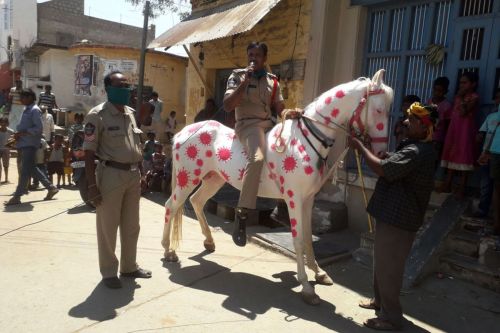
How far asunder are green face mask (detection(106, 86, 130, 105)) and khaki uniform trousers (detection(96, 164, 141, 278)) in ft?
1.97

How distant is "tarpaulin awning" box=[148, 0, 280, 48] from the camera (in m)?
6.39

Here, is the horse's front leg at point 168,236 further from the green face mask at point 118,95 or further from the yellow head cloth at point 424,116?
the yellow head cloth at point 424,116

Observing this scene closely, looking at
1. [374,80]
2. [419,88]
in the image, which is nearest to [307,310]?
[374,80]

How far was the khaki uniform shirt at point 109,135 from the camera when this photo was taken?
3.54 metres

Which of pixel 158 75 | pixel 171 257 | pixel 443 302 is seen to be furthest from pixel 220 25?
pixel 158 75

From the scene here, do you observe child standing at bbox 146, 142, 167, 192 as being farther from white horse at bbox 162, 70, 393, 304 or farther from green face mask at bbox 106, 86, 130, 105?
green face mask at bbox 106, 86, 130, 105

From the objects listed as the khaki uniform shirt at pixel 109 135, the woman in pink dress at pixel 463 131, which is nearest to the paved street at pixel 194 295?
the khaki uniform shirt at pixel 109 135

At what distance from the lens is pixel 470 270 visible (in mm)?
4172

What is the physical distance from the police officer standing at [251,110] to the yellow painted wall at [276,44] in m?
2.96

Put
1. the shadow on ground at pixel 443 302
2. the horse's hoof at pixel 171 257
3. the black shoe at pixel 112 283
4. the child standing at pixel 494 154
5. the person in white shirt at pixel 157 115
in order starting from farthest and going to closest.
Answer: the person in white shirt at pixel 157 115
the horse's hoof at pixel 171 257
the child standing at pixel 494 154
the black shoe at pixel 112 283
the shadow on ground at pixel 443 302

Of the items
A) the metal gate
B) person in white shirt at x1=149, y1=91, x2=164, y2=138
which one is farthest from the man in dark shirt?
person in white shirt at x1=149, y1=91, x2=164, y2=138

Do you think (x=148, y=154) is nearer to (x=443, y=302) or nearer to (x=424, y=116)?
(x=443, y=302)

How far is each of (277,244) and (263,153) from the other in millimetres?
1643

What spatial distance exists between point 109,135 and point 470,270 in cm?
379
